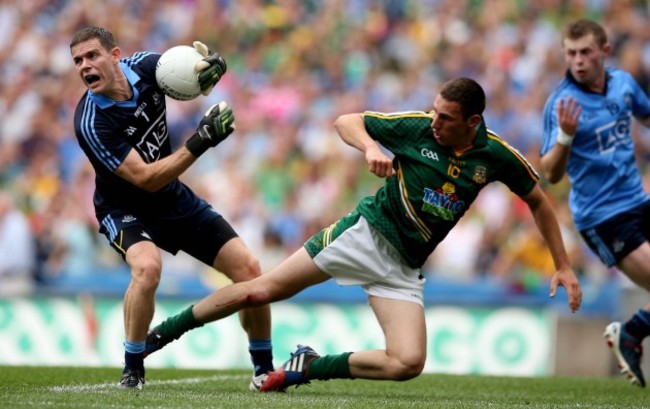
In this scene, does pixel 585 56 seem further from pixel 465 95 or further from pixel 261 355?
pixel 261 355

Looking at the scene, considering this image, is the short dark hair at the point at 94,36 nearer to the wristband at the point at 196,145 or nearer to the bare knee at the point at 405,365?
the wristband at the point at 196,145

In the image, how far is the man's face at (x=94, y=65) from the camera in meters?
7.42

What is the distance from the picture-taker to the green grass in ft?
21.4

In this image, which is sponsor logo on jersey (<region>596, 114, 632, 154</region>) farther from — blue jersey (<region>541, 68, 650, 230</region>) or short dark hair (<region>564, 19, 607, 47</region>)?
short dark hair (<region>564, 19, 607, 47</region>)

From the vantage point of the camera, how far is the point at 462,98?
267 inches

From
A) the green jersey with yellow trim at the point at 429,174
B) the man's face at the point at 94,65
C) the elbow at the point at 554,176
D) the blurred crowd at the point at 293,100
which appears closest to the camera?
the green jersey with yellow trim at the point at 429,174

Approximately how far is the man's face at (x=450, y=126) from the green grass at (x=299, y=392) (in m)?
1.54

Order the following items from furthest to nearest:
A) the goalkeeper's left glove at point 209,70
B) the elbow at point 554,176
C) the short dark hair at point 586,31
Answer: the short dark hair at point 586,31, the elbow at point 554,176, the goalkeeper's left glove at point 209,70

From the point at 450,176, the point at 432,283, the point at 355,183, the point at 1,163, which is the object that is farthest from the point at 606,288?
the point at 1,163

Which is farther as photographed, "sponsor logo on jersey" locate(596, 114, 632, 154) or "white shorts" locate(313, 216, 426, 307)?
"sponsor logo on jersey" locate(596, 114, 632, 154)

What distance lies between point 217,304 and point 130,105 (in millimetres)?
1391

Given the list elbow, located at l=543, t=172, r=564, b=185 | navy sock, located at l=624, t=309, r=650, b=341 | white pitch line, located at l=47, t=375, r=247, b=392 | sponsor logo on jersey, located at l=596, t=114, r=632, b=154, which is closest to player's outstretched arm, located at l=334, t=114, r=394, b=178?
elbow, located at l=543, t=172, r=564, b=185

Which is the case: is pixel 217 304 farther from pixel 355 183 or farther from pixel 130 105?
Result: pixel 355 183

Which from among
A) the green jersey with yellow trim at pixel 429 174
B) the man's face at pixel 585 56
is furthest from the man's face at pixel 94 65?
the man's face at pixel 585 56
